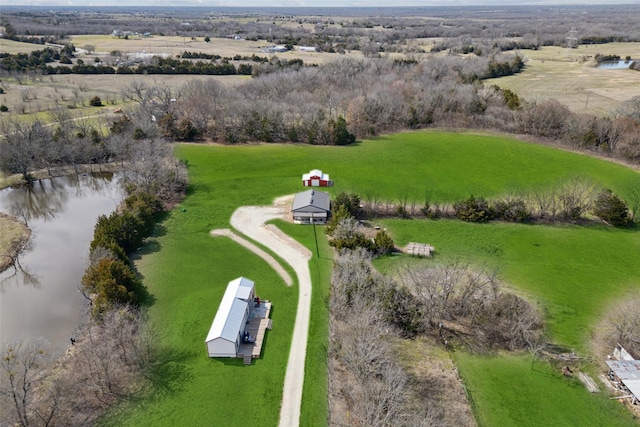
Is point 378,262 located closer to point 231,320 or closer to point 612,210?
point 231,320

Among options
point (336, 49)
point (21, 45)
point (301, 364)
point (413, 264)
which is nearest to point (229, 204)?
point (413, 264)

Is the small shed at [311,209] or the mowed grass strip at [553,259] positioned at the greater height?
the small shed at [311,209]

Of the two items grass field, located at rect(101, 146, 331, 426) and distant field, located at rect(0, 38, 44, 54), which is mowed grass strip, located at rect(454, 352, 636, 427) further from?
distant field, located at rect(0, 38, 44, 54)

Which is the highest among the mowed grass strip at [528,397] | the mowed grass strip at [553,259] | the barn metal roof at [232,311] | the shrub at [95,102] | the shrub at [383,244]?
the shrub at [95,102]

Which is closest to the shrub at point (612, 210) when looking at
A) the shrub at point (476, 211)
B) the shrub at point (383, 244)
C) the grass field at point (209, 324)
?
the shrub at point (476, 211)

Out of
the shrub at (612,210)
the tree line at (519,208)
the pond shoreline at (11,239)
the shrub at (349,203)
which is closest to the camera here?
the pond shoreline at (11,239)

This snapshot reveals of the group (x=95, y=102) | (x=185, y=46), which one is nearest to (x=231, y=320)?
(x=95, y=102)

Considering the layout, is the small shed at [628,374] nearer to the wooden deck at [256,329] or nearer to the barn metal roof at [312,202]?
the wooden deck at [256,329]
